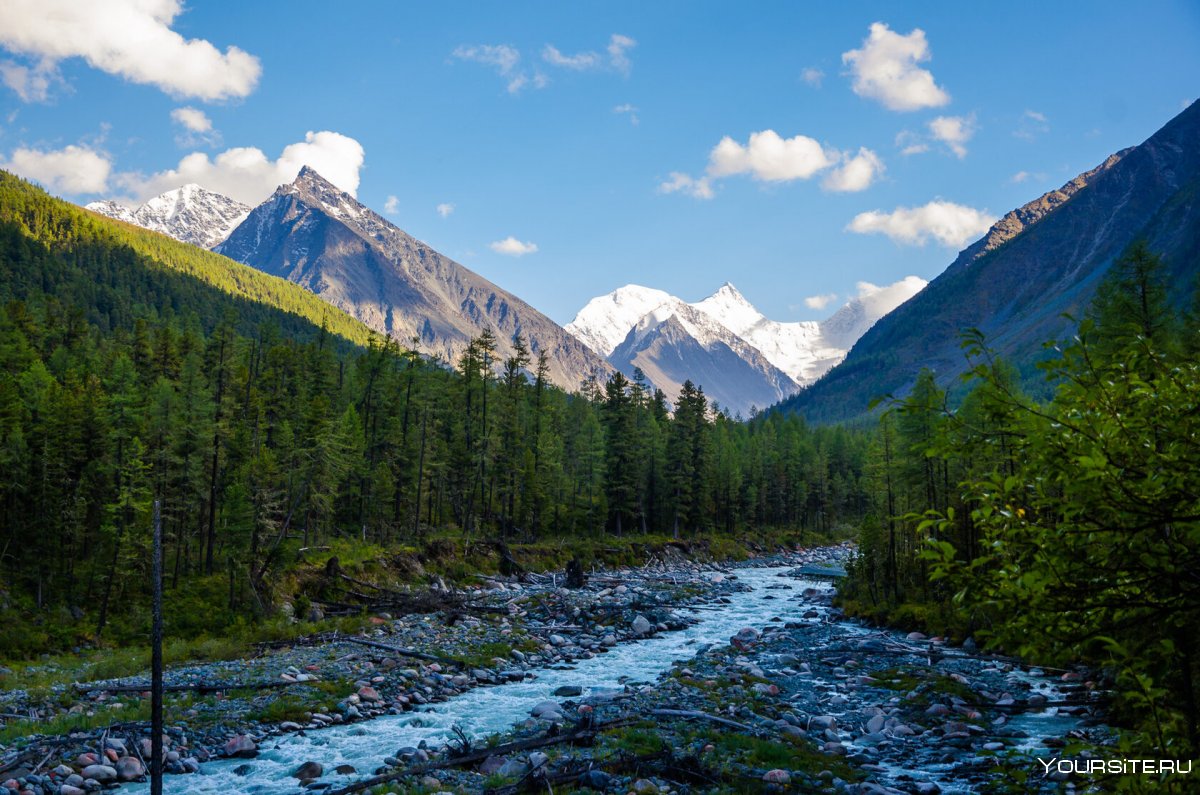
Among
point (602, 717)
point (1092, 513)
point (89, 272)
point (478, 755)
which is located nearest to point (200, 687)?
point (478, 755)

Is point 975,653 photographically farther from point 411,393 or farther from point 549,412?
point 549,412

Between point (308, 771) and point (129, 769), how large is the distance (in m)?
3.64

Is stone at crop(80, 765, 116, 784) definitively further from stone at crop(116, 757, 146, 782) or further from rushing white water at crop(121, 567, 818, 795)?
rushing white water at crop(121, 567, 818, 795)

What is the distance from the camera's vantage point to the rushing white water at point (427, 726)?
43.9 ft

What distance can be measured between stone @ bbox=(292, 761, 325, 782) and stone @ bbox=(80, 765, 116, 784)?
3.41m

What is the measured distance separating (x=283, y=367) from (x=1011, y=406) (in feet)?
238

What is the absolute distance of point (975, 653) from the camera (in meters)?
23.8

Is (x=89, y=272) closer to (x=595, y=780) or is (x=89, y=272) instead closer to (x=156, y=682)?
(x=156, y=682)

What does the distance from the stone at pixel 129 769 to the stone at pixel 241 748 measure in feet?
5.34

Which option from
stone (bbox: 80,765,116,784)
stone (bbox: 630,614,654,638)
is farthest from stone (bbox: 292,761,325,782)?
stone (bbox: 630,614,654,638)

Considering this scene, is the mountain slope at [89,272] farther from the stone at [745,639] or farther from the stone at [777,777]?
the stone at [777,777]

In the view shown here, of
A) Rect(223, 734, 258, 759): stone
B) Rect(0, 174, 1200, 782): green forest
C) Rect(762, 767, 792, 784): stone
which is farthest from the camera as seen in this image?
Rect(223, 734, 258, 759): stone

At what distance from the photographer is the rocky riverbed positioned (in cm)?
1275

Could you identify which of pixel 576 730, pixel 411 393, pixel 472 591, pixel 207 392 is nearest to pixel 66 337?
pixel 411 393
